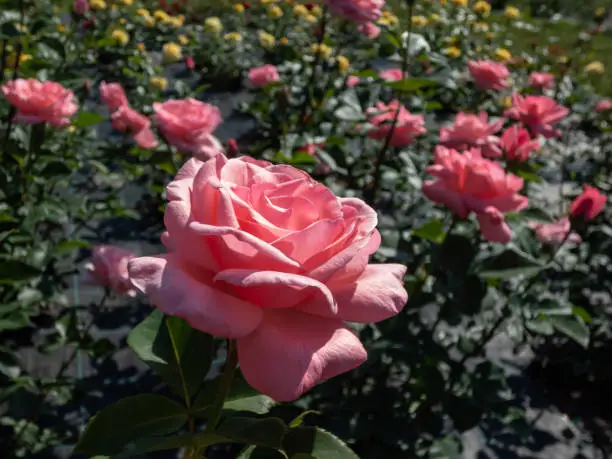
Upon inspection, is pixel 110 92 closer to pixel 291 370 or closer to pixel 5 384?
pixel 5 384

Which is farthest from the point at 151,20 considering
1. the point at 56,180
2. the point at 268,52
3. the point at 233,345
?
the point at 233,345

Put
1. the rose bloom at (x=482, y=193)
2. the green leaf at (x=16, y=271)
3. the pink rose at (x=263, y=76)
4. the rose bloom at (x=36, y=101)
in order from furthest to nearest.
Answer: the pink rose at (x=263, y=76), the rose bloom at (x=36, y=101), the rose bloom at (x=482, y=193), the green leaf at (x=16, y=271)

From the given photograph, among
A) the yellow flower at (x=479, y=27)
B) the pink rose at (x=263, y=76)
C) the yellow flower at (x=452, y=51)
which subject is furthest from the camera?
the yellow flower at (x=479, y=27)

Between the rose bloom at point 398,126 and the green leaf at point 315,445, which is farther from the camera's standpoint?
the rose bloom at point 398,126

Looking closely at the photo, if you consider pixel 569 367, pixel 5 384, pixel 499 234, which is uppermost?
pixel 499 234

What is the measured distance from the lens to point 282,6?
16.1 feet

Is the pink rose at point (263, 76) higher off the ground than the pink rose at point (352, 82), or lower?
lower

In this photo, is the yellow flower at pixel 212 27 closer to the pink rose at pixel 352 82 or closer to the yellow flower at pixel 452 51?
the yellow flower at pixel 452 51

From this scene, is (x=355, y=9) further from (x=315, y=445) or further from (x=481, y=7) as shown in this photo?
(x=481, y=7)

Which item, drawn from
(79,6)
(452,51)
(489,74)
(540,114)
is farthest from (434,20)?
(79,6)

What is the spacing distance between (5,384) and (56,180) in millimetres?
573

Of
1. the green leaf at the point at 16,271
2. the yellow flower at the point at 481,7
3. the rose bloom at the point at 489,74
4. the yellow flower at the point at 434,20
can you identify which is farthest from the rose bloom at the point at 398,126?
the yellow flower at the point at 434,20

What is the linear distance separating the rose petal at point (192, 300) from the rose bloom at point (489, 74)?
5.38ft

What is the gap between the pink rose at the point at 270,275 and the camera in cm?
43
